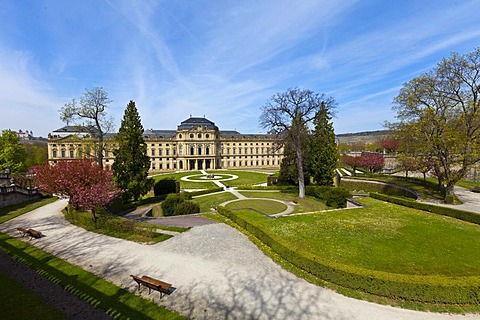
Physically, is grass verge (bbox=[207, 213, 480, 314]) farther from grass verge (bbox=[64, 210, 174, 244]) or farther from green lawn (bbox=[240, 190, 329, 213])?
green lawn (bbox=[240, 190, 329, 213])

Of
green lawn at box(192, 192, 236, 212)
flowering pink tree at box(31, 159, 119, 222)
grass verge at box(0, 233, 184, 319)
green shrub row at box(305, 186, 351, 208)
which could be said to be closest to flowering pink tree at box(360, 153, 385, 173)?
green shrub row at box(305, 186, 351, 208)

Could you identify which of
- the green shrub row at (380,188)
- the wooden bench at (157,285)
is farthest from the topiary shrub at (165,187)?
the green shrub row at (380,188)

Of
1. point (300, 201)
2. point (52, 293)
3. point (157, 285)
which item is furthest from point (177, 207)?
point (157, 285)

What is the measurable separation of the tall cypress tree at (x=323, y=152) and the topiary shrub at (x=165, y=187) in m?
18.1

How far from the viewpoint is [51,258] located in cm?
1157

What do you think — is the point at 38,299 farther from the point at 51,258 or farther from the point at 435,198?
the point at 435,198

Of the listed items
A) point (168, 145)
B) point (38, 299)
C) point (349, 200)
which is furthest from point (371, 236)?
point (168, 145)

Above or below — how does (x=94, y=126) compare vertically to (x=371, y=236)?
above

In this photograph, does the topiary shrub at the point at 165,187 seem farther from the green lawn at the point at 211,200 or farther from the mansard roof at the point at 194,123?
the mansard roof at the point at 194,123

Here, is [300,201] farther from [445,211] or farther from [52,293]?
[52,293]

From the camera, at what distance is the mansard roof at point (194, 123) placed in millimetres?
71000

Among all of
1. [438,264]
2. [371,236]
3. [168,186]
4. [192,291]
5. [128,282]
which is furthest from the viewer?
[168,186]

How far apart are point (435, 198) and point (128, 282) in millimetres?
29101

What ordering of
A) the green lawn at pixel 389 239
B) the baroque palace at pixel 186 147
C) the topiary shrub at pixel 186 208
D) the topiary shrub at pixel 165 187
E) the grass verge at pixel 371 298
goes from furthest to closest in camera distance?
the baroque palace at pixel 186 147 → the topiary shrub at pixel 165 187 → the topiary shrub at pixel 186 208 → the green lawn at pixel 389 239 → the grass verge at pixel 371 298
